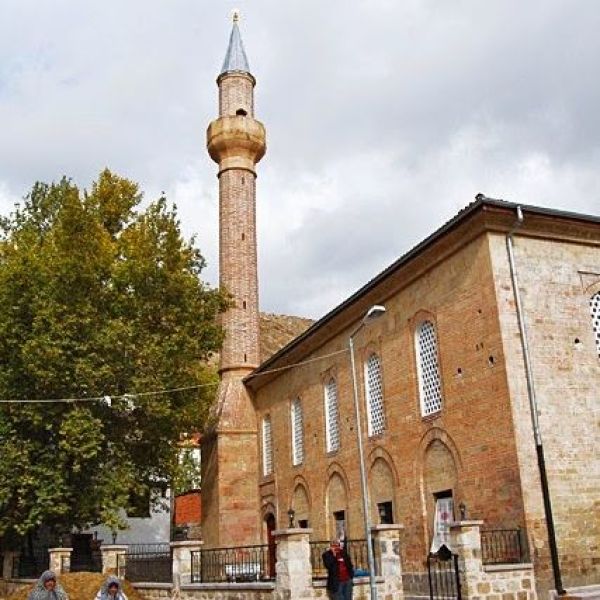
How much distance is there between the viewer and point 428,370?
16.7 metres

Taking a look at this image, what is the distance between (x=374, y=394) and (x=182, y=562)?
6346mm

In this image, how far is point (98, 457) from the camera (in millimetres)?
20344

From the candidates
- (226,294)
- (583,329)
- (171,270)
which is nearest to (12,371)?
(171,270)

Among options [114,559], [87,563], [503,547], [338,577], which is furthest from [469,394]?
[87,563]

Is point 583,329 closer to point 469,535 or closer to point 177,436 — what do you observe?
point 469,535

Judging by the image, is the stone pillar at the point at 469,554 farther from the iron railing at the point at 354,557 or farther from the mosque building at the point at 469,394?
the iron railing at the point at 354,557

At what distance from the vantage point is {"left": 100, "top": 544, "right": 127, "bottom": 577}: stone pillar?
60.5 feet

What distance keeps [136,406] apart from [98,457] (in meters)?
1.74

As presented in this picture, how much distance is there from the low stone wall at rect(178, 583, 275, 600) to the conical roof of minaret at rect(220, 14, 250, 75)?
21.2 meters

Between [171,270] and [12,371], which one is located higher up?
[171,270]

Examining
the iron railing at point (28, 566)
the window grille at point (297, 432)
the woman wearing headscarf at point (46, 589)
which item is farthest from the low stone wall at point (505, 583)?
the iron railing at point (28, 566)

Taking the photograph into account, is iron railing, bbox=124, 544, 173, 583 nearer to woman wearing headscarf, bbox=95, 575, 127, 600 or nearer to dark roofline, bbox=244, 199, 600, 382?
dark roofline, bbox=244, 199, 600, 382

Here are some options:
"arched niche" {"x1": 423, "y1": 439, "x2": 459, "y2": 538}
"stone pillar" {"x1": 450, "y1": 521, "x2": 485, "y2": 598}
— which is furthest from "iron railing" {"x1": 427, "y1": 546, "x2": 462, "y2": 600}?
"arched niche" {"x1": 423, "y1": 439, "x2": 459, "y2": 538}

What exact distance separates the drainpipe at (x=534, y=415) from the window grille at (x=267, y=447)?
1326 centimetres
